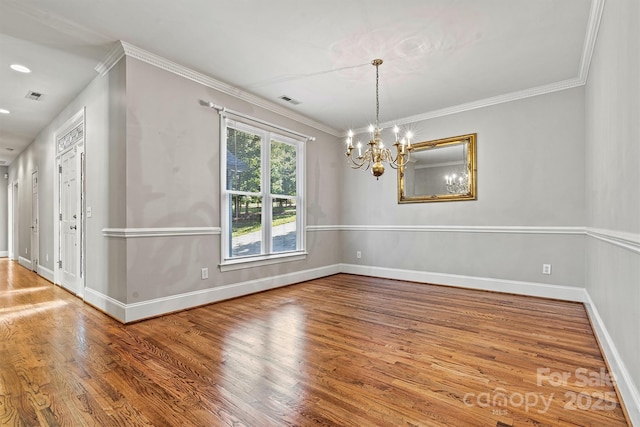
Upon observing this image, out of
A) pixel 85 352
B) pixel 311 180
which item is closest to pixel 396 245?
pixel 311 180

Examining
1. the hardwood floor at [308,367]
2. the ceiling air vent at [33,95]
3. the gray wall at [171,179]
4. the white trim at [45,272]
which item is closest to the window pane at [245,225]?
the gray wall at [171,179]

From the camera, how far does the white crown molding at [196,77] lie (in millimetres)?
3162

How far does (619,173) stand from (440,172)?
9.87 ft

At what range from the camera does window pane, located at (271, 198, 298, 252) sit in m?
4.85

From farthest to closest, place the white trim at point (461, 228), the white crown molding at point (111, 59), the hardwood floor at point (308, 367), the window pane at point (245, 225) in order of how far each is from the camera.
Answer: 1. the window pane at point (245, 225)
2. the white trim at point (461, 228)
3. the white crown molding at point (111, 59)
4. the hardwood floor at point (308, 367)

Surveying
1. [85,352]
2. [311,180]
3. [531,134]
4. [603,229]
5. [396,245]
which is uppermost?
[531,134]

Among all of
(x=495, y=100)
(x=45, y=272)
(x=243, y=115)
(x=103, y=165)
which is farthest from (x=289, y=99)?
(x=45, y=272)

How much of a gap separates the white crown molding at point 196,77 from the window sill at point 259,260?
2.14 metres

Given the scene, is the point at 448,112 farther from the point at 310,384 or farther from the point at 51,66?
the point at 51,66

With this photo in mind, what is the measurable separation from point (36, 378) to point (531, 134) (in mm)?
5437

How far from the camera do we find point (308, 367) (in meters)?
2.14

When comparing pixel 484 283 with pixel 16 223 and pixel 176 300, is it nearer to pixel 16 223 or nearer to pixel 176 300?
pixel 176 300

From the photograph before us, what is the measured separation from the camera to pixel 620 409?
1665 millimetres

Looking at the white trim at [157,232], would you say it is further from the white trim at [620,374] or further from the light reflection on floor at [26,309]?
the white trim at [620,374]
